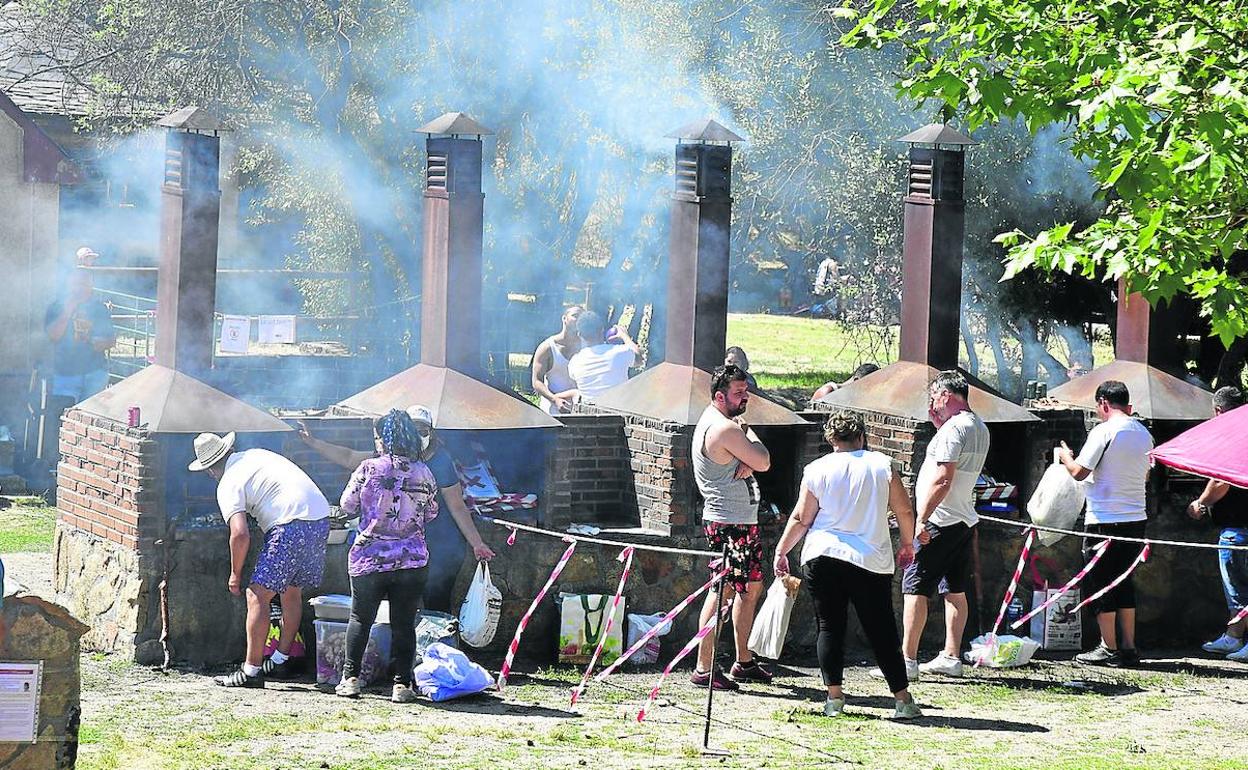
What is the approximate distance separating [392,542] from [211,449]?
1066mm

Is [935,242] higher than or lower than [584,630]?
higher

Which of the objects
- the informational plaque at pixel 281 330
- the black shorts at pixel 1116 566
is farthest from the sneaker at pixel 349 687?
the informational plaque at pixel 281 330

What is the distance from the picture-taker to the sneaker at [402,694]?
8.20 metres

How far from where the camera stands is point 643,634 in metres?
9.38

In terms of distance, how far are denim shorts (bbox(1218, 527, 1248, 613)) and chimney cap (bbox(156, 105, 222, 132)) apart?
6489 millimetres

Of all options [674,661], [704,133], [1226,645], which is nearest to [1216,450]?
[1226,645]

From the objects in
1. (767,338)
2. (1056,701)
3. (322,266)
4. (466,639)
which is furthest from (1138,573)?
(767,338)

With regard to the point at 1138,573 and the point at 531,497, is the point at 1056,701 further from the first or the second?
the point at 531,497

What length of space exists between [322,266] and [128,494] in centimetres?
1011

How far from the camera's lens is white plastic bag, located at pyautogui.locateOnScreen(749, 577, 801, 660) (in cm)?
888

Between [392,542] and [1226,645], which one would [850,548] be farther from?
[1226,645]

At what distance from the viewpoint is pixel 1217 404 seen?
10.9m

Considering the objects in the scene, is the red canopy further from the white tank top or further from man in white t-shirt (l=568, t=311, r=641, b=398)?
the white tank top

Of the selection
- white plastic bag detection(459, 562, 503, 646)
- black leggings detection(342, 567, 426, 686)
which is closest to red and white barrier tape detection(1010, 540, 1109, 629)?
white plastic bag detection(459, 562, 503, 646)
